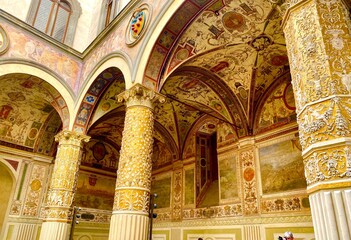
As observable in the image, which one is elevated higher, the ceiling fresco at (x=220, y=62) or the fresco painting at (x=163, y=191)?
the ceiling fresco at (x=220, y=62)


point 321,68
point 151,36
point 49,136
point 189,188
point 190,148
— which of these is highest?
point 151,36

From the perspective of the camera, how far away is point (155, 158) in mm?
12781

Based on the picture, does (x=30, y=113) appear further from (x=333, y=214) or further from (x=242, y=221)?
(x=333, y=214)

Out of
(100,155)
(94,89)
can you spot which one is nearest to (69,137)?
(94,89)

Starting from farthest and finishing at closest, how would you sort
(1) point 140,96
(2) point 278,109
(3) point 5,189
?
1. (3) point 5,189
2. (2) point 278,109
3. (1) point 140,96

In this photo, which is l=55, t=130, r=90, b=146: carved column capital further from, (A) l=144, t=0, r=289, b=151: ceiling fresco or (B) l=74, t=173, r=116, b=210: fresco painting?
(B) l=74, t=173, r=116, b=210: fresco painting

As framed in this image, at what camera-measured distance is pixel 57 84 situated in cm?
Answer: 852

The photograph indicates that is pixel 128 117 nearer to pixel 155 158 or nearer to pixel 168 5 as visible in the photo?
pixel 168 5

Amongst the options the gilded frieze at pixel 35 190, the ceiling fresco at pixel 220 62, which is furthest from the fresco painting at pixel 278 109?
the gilded frieze at pixel 35 190

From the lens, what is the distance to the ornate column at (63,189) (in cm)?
696

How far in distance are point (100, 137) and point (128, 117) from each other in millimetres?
8411

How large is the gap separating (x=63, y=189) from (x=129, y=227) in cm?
365

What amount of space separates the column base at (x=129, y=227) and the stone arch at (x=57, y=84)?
182 inches

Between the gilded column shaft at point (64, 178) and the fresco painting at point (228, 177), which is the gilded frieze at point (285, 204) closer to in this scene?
the fresco painting at point (228, 177)
